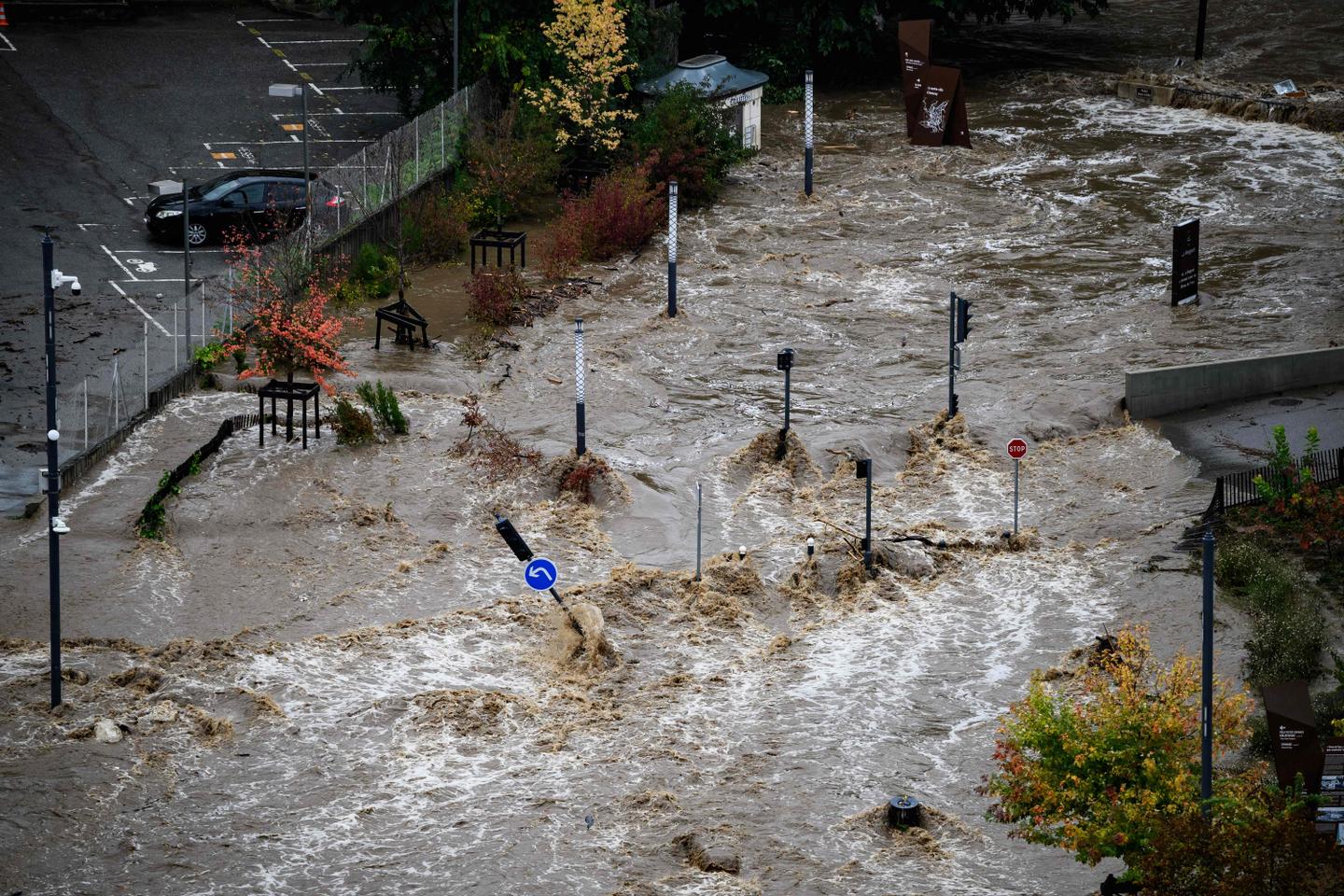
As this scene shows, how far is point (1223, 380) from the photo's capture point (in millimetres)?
31438

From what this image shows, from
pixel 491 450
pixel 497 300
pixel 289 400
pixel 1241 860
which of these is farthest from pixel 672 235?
pixel 1241 860

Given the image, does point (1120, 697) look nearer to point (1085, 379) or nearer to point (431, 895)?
point (431, 895)

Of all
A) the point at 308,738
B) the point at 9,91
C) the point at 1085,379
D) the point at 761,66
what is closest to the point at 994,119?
the point at 761,66

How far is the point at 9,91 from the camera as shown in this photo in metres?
47.1

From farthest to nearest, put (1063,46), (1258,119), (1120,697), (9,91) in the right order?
(1063,46), (1258,119), (9,91), (1120,697)

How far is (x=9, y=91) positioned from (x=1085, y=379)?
3006cm

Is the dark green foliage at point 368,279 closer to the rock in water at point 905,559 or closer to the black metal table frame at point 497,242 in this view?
the black metal table frame at point 497,242

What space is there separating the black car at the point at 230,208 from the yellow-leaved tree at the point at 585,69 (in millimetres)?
7286

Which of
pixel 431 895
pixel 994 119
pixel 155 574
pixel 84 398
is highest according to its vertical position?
pixel 994 119

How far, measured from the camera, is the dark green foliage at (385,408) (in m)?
29.5

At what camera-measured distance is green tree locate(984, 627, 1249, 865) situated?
52.2ft

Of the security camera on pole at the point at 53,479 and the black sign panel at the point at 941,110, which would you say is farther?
the black sign panel at the point at 941,110

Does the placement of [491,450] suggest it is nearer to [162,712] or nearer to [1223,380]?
[162,712]

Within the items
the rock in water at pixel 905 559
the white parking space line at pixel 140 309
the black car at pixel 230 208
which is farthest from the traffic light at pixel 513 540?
the black car at pixel 230 208
